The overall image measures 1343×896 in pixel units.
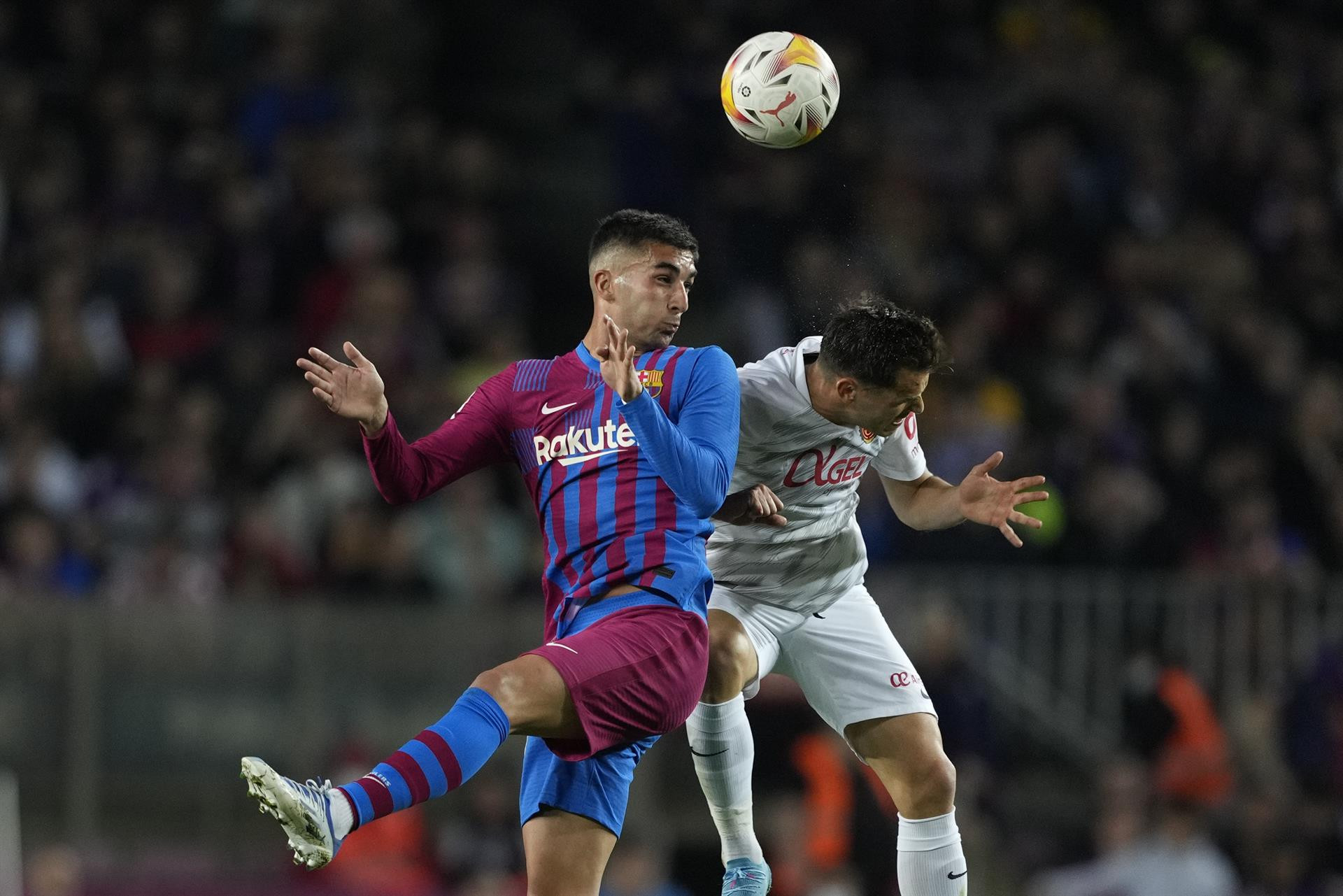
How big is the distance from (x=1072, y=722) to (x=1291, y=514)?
265 centimetres

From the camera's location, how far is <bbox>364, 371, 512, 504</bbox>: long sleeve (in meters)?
5.68

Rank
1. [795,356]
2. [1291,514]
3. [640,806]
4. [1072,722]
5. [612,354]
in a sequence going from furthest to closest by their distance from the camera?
1. [1291,514]
2. [1072,722]
3. [640,806]
4. [795,356]
5. [612,354]

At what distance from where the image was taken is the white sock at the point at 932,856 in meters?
6.38

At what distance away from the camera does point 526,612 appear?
10945 millimetres

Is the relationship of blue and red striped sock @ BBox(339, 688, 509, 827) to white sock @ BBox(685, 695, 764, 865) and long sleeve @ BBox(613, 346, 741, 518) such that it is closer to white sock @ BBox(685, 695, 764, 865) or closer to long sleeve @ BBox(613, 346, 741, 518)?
long sleeve @ BBox(613, 346, 741, 518)

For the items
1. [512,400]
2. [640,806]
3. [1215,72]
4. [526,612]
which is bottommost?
[640,806]

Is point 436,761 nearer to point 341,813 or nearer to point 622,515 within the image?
point 341,813

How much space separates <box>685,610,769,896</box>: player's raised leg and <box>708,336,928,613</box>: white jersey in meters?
0.24

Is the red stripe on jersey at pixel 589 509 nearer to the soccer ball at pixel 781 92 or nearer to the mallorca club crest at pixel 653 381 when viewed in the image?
the mallorca club crest at pixel 653 381

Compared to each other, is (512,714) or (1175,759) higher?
(512,714)

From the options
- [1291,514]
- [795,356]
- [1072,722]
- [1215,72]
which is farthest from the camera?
[1215,72]

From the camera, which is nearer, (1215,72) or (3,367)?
(3,367)

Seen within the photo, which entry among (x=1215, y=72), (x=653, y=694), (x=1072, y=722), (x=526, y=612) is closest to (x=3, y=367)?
(x=526, y=612)

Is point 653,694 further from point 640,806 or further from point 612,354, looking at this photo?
point 640,806
